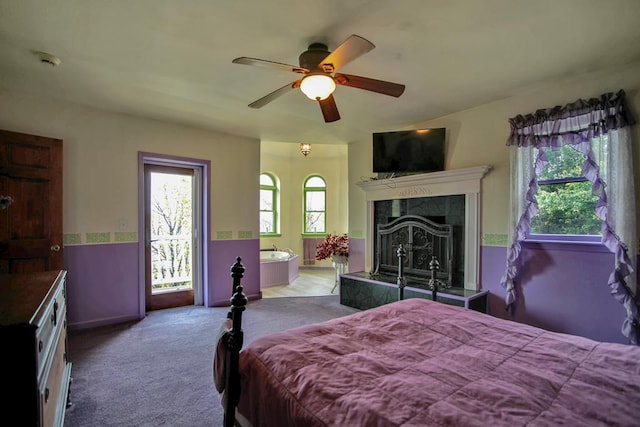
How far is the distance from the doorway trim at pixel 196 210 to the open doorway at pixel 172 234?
1 cm

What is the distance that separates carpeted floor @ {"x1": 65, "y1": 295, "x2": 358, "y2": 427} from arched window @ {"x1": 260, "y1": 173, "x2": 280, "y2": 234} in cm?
343

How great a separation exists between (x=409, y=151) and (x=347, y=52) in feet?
7.57

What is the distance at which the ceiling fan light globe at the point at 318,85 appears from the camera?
2.03 metres

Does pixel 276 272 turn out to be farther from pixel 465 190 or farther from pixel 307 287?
pixel 465 190

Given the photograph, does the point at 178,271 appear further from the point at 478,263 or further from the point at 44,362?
the point at 478,263

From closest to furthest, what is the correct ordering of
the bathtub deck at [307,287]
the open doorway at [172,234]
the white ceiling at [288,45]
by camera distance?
the white ceiling at [288,45] → the open doorway at [172,234] → the bathtub deck at [307,287]

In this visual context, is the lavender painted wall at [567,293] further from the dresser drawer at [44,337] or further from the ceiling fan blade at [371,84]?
the dresser drawer at [44,337]

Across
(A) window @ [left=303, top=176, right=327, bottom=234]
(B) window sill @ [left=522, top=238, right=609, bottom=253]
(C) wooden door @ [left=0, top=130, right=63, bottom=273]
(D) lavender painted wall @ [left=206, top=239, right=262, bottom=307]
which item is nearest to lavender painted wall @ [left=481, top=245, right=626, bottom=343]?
(B) window sill @ [left=522, top=238, right=609, bottom=253]

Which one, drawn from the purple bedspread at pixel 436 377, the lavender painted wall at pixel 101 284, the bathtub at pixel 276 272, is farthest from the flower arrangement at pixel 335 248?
the purple bedspread at pixel 436 377

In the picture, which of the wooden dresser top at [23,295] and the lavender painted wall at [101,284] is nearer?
the wooden dresser top at [23,295]

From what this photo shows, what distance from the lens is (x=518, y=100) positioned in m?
3.08

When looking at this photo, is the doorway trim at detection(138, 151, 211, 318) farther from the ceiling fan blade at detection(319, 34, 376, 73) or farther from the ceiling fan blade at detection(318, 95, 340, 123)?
the ceiling fan blade at detection(319, 34, 376, 73)

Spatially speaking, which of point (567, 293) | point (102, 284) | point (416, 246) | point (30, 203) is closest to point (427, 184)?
point (416, 246)

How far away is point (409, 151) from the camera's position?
3885 mm
